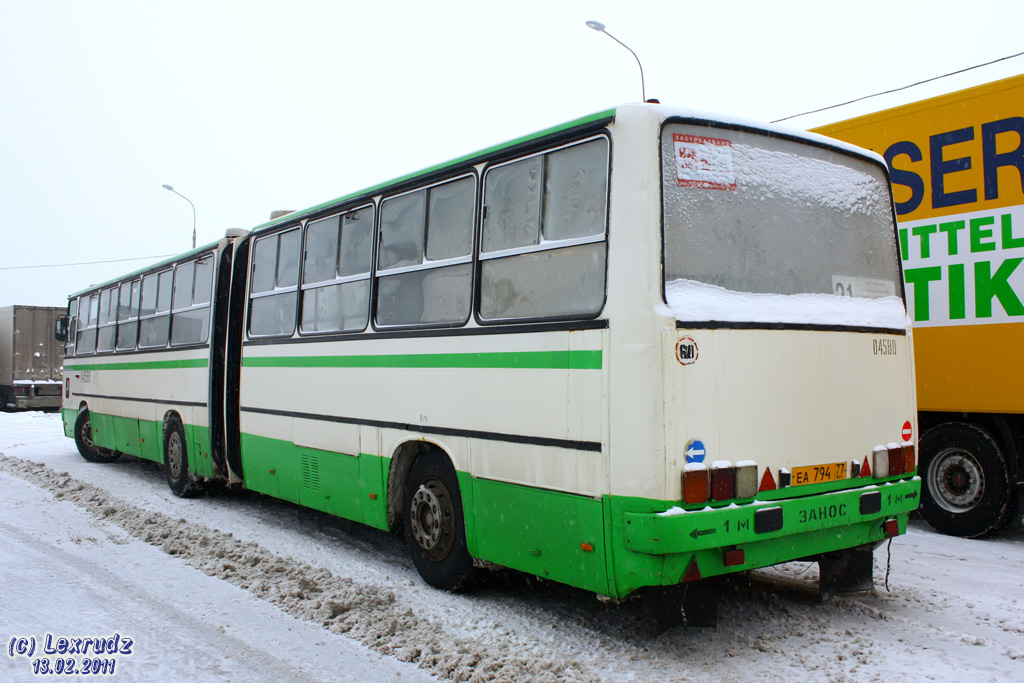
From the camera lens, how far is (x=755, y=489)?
4.55m

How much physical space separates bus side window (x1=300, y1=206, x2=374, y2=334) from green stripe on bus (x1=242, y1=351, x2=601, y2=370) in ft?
0.91

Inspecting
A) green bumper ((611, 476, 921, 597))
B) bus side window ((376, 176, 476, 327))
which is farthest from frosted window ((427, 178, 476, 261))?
green bumper ((611, 476, 921, 597))

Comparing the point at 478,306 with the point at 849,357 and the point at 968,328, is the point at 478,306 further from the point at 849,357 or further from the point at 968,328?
the point at 968,328

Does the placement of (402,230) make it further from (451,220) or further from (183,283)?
(183,283)

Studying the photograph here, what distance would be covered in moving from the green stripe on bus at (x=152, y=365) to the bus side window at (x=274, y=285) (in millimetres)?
1362

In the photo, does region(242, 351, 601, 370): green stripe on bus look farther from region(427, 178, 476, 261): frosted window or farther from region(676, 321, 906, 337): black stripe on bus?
region(427, 178, 476, 261): frosted window

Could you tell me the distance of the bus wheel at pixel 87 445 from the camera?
47.4 feet

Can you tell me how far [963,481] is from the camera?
7.68m

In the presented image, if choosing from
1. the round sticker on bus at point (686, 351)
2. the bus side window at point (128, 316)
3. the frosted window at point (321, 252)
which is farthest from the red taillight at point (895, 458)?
the bus side window at point (128, 316)

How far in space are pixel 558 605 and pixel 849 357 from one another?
95.6 inches

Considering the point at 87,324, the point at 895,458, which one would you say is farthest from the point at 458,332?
the point at 87,324

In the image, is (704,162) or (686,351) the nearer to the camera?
(686,351)

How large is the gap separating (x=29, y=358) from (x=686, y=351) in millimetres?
29796

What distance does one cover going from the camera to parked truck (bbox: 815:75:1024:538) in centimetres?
725
